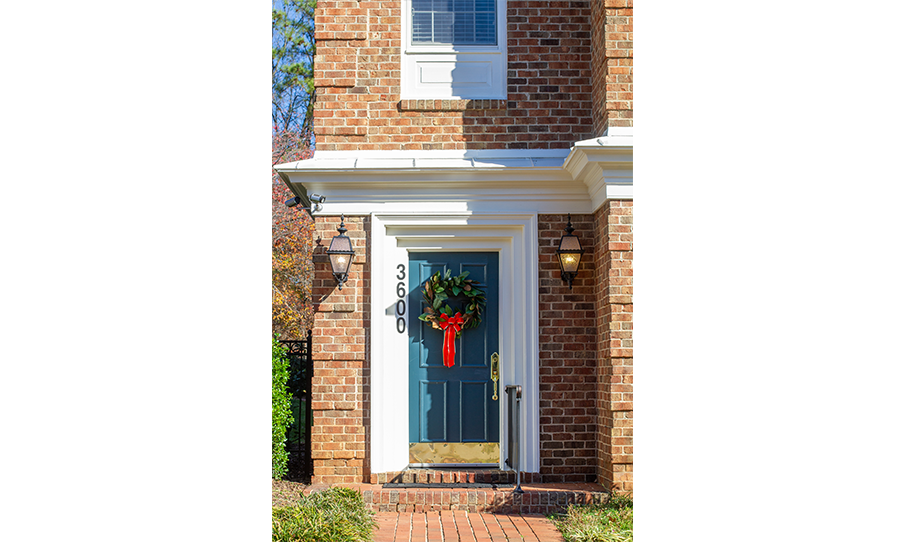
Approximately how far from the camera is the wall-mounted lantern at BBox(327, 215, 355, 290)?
19.9 ft

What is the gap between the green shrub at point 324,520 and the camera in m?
4.27

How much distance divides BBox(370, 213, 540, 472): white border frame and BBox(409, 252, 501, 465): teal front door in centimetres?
9

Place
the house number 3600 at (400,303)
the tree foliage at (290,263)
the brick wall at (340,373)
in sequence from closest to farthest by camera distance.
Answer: the brick wall at (340,373) → the house number 3600 at (400,303) → the tree foliage at (290,263)

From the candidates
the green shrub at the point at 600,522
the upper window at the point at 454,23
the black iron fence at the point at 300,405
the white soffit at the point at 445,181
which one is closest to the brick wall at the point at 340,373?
the white soffit at the point at 445,181

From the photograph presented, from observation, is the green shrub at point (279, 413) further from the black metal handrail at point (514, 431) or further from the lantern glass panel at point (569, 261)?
the lantern glass panel at point (569, 261)

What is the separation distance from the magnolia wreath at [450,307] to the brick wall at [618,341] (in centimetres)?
123

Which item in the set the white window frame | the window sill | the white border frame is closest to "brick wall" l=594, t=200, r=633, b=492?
the white border frame

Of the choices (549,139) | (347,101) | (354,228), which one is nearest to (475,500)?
(354,228)

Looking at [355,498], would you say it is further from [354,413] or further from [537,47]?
[537,47]

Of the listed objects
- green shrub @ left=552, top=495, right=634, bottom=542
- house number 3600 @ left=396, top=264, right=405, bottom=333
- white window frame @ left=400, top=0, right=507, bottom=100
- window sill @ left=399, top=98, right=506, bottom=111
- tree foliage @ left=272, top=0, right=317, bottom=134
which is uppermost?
tree foliage @ left=272, top=0, right=317, bottom=134

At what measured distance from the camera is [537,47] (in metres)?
6.51

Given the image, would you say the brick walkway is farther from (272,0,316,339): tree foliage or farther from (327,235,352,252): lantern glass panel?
(272,0,316,339): tree foliage

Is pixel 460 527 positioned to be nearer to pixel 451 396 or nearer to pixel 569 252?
pixel 451 396

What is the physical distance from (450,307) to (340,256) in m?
1.13
